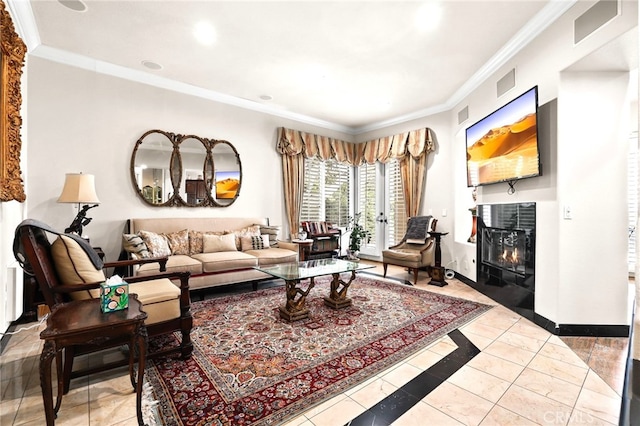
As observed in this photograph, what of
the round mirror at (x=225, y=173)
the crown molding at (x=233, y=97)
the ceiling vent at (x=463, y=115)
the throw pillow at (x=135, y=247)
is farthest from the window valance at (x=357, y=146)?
the throw pillow at (x=135, y=247)

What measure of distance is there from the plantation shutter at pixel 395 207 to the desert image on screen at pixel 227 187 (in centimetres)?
317

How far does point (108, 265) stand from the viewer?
2516mm

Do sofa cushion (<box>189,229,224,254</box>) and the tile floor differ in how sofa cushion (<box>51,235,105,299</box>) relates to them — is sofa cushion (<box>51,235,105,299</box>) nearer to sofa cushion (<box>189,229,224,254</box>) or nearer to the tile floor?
the tile floor

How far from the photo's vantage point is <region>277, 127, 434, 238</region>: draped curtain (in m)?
5.59

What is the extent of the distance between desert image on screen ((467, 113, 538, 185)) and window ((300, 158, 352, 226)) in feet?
9.87

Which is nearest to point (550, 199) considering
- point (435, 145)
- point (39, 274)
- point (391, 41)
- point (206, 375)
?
point (391, 41)

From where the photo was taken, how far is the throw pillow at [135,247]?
3.63 metres

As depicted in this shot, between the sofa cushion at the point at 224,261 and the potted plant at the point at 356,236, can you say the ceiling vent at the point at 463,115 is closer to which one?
the potted plant at the point at 356,236

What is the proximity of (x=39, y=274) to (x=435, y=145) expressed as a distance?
5487 millimetres

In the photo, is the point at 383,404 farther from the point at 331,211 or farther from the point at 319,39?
the point at 331,211

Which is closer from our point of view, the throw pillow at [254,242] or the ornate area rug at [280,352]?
the ornate area rug at [280,352]

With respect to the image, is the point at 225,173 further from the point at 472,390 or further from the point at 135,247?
the point at 472,390

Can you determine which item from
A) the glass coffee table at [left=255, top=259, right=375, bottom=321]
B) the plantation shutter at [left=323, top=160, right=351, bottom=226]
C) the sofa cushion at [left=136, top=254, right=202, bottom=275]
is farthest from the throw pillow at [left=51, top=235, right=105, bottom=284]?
the plantation shutter at [left=323, top=160, right=351, bottom=226]

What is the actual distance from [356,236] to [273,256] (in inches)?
95.8
